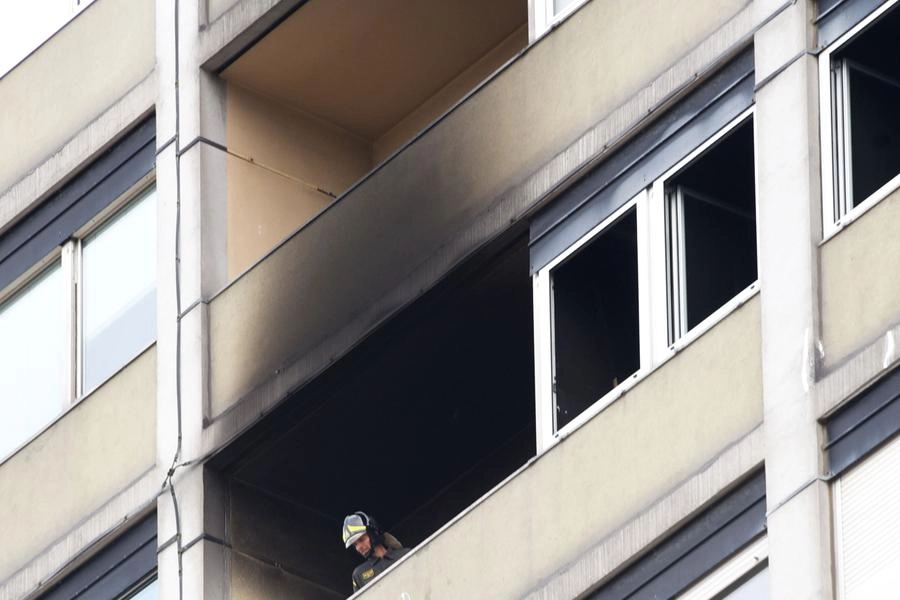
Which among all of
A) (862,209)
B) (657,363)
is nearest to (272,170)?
(657,363)

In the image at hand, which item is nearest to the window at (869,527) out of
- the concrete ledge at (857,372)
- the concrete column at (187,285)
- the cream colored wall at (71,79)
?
the concrete ledge at (857,372)

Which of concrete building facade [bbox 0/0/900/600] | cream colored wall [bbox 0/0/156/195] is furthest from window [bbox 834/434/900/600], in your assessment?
cream colored wall [bbox 0/0/156/195]

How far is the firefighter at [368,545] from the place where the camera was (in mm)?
26625

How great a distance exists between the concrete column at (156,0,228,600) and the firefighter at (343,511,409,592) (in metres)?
1.03

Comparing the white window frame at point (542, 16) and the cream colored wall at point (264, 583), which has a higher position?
the white window frame at point (542, 16)

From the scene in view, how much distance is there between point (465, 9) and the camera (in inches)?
1121

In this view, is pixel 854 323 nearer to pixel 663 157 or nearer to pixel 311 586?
pixel 663 157

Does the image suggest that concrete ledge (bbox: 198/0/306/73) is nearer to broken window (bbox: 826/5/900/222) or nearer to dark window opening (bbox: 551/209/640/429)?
dark window opening (bbox: 551/209/640/429)

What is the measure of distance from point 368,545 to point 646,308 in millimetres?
4549

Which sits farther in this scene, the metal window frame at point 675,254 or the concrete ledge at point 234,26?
the concrete ledge at point 234,26

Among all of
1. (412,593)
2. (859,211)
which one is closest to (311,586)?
(412,593)

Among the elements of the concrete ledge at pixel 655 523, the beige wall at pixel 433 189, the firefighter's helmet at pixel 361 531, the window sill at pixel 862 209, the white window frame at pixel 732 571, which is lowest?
the white window frame at pixel 732 571

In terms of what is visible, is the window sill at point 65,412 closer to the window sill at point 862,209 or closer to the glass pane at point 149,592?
the glass pane at point 149,592

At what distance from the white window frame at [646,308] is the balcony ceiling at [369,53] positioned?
4778 millimetres
